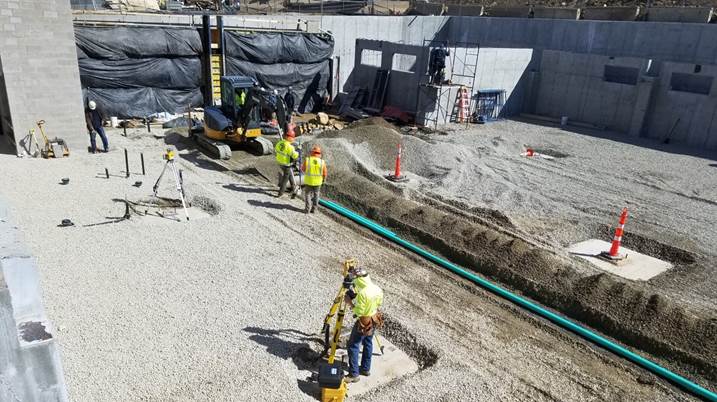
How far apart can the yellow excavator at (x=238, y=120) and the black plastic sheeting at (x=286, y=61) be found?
5924 mm

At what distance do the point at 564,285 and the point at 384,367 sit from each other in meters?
4.06

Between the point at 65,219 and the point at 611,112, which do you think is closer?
the point at 65,219

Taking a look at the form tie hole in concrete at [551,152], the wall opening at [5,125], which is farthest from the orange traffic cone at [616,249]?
the wall opening at [5,125]

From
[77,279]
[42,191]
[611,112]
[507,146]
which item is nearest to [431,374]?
[77,279]

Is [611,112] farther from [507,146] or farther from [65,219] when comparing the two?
[65,219]

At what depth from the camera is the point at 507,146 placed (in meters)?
19.8

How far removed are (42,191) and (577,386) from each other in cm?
1230

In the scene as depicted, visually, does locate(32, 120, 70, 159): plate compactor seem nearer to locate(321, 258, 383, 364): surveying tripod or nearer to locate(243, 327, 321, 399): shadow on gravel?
locate(243, 327, 321, 399): shadow on gravel

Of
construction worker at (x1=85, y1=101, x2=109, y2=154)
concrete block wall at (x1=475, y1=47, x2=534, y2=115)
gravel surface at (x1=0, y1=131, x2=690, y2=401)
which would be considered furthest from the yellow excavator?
concrete block wall at (x1=475, y1=47, x2=534, y2=115)

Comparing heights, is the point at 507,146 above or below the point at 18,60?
below

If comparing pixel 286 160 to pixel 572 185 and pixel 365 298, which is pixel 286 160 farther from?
pixel 572 185

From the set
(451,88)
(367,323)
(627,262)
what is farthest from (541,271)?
(451,88)

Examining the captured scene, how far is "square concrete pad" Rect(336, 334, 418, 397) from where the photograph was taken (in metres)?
6.97

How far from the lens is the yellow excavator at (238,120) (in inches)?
635
